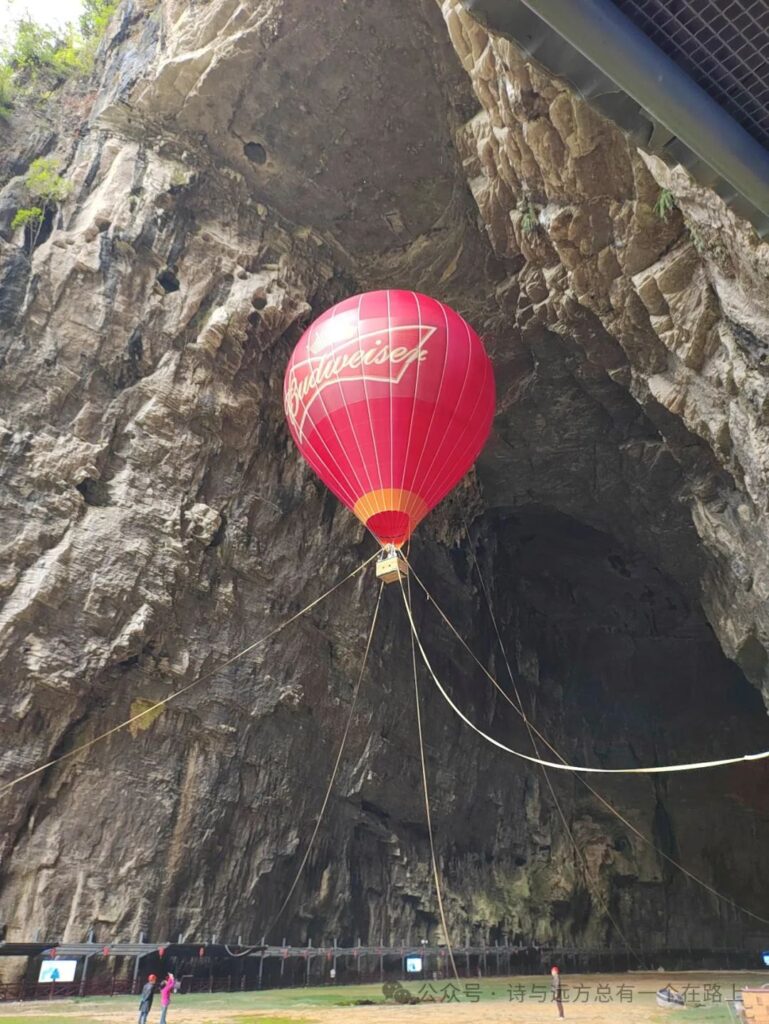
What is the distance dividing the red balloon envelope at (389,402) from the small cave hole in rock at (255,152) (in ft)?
22.7

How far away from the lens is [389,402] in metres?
7.30

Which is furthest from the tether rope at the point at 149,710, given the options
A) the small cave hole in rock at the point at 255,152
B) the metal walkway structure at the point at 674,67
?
the small cave hole in rock at the point at 255,152

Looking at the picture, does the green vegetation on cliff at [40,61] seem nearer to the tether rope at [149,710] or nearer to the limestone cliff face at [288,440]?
the limestone cliff face at [288,440]

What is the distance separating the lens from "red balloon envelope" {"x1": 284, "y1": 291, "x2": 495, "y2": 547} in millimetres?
7359

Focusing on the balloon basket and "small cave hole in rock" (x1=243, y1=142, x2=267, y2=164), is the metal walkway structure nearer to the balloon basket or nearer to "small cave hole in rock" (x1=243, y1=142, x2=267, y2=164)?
the balloon basket

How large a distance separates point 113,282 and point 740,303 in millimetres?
9891

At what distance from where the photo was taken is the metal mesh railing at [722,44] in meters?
1.67

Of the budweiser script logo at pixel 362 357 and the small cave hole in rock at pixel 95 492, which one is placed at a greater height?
the small cave hole in rock at pixel 95 492

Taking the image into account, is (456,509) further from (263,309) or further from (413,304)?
(413,304)

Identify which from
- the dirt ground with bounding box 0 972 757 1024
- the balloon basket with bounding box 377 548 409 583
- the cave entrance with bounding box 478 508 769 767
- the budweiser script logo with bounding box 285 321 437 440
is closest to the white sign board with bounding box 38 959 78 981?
the dirt ground with bounding box 0 972 757 1024

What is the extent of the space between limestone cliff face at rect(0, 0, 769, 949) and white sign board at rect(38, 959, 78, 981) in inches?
26.8


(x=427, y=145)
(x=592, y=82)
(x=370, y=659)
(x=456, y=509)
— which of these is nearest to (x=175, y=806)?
(x=370, y=659)

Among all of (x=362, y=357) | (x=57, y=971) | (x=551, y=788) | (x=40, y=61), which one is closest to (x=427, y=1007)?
(x=57, y=971)

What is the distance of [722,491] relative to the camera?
1061 cm
